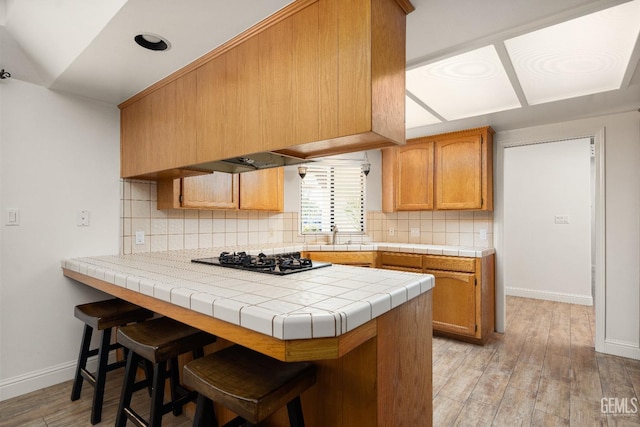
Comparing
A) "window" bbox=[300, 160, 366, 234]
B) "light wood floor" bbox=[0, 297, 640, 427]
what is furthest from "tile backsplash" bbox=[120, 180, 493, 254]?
"light wood floor" bbox=[0, 297, 640, 427]

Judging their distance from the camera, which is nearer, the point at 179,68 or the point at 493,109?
the point at 179,68

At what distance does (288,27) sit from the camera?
1.51m

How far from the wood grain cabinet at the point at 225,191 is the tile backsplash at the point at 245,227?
0.18m

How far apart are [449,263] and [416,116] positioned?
4.77 feet

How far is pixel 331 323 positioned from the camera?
3.24 ft

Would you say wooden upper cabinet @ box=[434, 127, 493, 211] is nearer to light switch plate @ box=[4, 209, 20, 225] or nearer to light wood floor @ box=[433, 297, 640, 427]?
light wood floor @ box=[433, 297, 640, 427]

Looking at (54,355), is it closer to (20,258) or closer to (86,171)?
(20,258)

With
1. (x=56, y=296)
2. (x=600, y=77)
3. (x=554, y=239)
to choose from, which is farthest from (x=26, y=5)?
(x=554, y=239)

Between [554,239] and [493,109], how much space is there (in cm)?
286

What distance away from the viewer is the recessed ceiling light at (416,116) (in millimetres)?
2734

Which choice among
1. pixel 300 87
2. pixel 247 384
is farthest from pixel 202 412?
pixel 300 87

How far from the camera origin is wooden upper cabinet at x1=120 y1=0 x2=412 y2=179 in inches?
51.7

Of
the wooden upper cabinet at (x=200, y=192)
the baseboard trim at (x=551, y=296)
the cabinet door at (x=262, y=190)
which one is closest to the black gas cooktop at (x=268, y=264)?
the wooden upper cabinet at (x=200, y=192)

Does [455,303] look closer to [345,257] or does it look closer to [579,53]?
[345,257]
